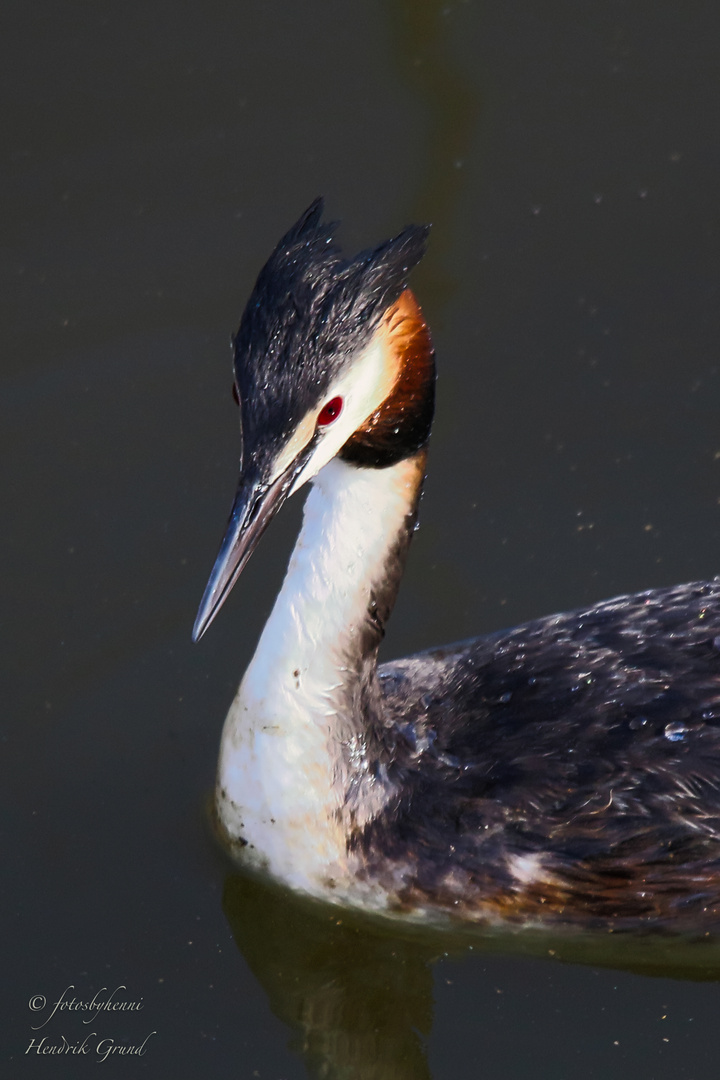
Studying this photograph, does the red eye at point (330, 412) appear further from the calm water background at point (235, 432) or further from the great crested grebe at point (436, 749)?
the calm water background at point (235, 432)

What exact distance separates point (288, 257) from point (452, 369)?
2.79m

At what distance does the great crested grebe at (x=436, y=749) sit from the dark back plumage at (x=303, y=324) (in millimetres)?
97

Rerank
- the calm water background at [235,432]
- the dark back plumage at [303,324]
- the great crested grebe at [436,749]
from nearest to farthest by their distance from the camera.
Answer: the dark back plumage at [303,324] → the great crested grebe at [436,749] → the calm water background at [235,432]

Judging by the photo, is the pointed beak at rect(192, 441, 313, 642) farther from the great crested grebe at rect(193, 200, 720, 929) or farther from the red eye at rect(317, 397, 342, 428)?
the great crested grebe at rect(193, 200, 720, 929)

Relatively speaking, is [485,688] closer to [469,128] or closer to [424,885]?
[424,885]

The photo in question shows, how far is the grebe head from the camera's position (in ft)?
14.0

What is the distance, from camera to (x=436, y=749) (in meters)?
4.97

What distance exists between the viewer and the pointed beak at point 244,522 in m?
4.34

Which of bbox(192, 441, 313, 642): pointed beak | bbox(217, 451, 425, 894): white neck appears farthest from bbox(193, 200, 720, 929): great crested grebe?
bbox(192, 441, 313, 642): pointed beak

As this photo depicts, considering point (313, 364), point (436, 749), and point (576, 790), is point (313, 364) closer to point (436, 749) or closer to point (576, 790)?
point (436, 749)

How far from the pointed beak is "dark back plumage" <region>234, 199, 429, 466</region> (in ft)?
0.38

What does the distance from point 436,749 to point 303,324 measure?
1.46 m

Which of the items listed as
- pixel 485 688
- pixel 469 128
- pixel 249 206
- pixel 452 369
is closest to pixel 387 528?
pixel 485 688

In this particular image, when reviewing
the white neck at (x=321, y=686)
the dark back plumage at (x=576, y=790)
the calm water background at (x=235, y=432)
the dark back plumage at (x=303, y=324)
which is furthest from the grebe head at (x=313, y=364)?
the calm water background at (x=235, y=432)
